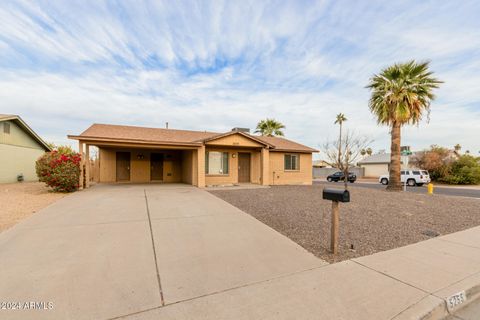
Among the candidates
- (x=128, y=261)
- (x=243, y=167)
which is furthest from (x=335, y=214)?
(x=243, y=167)

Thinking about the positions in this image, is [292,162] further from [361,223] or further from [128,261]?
[128,261]

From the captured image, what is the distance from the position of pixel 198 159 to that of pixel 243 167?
4114mm

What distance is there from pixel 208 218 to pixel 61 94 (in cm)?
1542

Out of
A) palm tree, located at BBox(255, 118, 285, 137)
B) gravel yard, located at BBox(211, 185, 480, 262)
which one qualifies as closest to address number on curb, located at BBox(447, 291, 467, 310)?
gravel yard, located at BBox(211, 185, 480, 262)

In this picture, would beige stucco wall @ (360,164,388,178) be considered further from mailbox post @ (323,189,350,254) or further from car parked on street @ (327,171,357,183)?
mailbox post @ (323,189,350,254)

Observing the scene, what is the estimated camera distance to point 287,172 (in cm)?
1727

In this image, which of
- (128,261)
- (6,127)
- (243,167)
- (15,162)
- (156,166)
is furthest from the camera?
(15,162)

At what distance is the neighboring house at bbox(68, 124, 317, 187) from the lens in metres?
13.4

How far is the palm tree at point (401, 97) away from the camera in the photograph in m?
13.3

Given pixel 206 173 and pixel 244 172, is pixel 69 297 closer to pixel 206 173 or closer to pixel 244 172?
pixel 206 173

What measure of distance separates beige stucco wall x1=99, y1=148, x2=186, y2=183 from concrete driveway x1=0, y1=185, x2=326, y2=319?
9431mm

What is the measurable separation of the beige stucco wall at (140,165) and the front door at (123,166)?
23 centimetres

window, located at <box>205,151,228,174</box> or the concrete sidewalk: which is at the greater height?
window, located at <box>205,151,228,174</box>

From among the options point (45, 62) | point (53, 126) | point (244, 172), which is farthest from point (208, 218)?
point (53, 126)
